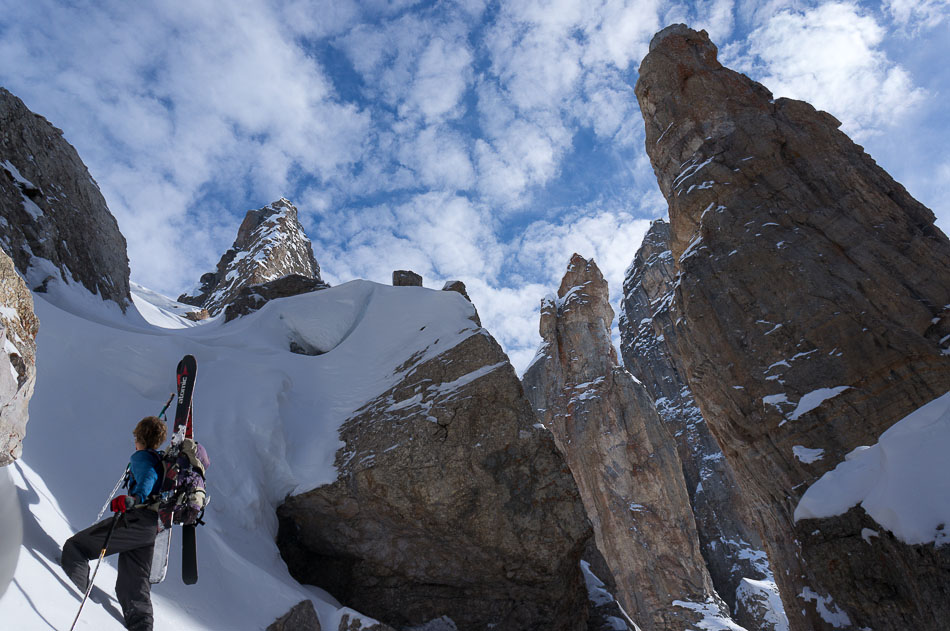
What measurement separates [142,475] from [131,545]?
2.32 ft

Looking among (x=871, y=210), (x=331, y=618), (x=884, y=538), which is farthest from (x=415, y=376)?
(x=871, y=210)

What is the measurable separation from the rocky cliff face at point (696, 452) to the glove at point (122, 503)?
131 feet

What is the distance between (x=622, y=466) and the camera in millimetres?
46062

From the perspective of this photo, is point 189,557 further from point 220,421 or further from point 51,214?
point 51,214

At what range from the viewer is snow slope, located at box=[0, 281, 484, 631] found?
250 inches

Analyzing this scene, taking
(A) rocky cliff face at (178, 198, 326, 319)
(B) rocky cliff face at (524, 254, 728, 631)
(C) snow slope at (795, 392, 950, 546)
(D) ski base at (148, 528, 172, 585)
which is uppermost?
(A) rocky cliff face at (178, 198, 326, 319)

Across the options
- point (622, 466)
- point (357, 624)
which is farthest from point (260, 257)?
point (357, 624)

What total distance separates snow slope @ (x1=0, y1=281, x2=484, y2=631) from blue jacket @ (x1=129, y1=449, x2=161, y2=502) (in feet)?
3.17

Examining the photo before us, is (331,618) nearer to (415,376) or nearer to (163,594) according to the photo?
(163,594)

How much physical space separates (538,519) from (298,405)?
7353 millimetres

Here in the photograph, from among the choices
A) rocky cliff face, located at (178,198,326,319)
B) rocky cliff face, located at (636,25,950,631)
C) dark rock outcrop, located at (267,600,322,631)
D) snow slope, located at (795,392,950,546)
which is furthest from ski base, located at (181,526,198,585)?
rocky cliff face, located at (178,198,326,319)

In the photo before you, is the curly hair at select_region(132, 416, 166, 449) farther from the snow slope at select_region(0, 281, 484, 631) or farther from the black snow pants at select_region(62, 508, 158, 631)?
the snow slope at select_region(0, 281, 484, 631)

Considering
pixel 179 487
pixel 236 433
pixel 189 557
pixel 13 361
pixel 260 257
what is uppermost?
pixel 260 257

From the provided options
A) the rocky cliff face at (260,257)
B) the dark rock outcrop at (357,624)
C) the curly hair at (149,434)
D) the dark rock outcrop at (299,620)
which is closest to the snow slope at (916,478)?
the dark rock outcrop at (357,624)
